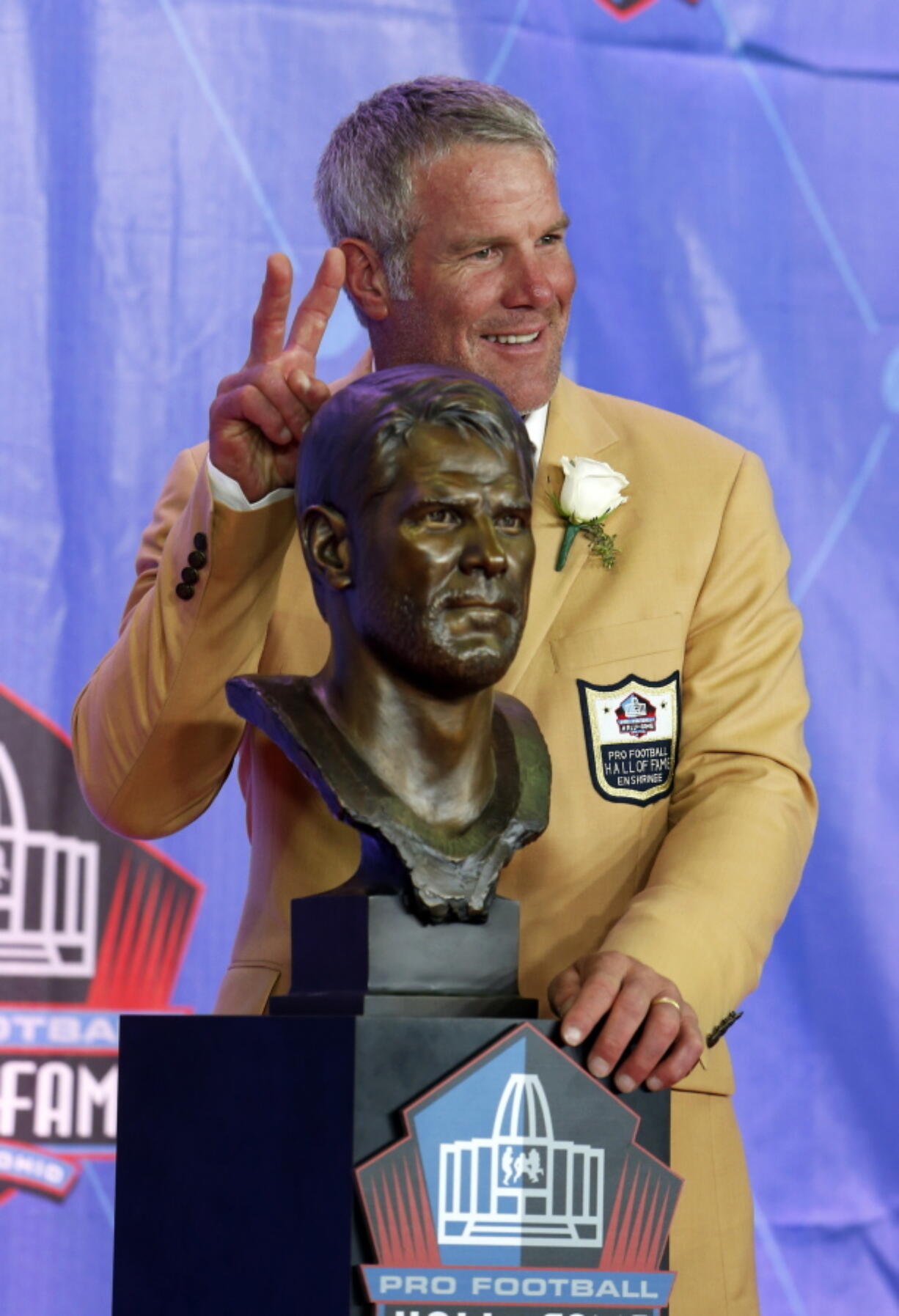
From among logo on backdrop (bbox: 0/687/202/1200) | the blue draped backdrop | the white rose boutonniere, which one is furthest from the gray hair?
logo on backdrop (bbox: 0/687/202/1200)

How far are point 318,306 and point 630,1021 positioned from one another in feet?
2.35

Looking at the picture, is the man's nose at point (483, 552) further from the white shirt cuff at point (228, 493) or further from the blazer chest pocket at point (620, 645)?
the blazer chest pocket at point (620, 645)

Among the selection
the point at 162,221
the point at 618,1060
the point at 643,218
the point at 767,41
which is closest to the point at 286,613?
the point at 618,1060

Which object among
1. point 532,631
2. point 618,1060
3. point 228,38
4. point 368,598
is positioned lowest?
point 618,1060

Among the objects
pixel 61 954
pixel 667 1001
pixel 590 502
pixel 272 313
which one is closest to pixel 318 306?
pixel 272 313

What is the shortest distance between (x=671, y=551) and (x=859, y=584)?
3.91 feet

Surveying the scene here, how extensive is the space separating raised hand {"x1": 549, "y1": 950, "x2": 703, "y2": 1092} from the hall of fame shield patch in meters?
0.43

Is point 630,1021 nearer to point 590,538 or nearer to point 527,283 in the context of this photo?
point 590,538

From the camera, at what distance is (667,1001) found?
1582 millimetres

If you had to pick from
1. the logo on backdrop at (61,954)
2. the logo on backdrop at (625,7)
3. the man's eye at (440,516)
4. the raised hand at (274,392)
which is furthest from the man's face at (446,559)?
the logo on backdrop at (625,7)

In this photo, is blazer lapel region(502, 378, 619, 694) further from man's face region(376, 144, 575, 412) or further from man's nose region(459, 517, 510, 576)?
man's nose region(459, 517, 510, 576)

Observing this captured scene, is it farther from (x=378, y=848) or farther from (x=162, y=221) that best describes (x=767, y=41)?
(x=378, y=848)

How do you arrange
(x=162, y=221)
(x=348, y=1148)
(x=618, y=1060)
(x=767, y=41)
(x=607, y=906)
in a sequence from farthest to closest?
(x=767, y=41), (x=162, y=221), (x=607, y=906), (x=618, y=1060), (x=348, y=1148)

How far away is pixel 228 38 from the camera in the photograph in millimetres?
3045
